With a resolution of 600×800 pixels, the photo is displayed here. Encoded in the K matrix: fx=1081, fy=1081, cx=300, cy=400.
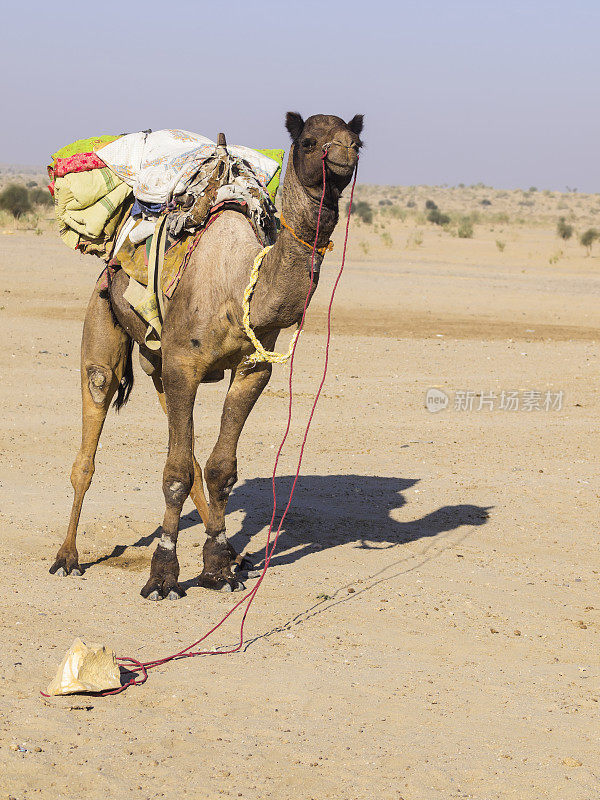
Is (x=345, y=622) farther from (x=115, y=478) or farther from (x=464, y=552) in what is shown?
(x=115, y=478)

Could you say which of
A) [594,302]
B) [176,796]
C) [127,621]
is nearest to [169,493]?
[127,621]

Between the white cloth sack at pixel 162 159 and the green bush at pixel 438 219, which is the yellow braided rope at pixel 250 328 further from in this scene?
the green bush at pixel 438 219

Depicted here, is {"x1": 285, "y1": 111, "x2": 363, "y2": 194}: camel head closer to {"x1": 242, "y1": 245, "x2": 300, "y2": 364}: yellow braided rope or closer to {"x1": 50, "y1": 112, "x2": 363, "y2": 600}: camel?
{"x1": 50, "y1": 112, "x2": 363, "y2": 600}: camel

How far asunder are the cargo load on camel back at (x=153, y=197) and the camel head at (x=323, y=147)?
3.31ft

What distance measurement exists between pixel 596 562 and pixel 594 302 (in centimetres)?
1784

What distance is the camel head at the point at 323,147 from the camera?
529 centimetres

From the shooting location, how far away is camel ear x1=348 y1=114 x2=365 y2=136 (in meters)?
5.51

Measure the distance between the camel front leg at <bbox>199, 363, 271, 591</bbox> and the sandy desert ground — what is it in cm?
22

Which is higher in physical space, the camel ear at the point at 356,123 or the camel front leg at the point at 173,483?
the camel ear at the point at 356,123

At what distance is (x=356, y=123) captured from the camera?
218 inches

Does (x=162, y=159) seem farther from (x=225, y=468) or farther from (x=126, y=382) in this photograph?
(x=225, y=468)

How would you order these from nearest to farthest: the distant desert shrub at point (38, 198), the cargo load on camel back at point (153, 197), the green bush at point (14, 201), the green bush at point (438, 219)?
the cargo load on camel back at point (153, 197) → the green bush at point (14, 201) → the distant desert shrub at point (38, 198) → the green bush at point (438, 219)

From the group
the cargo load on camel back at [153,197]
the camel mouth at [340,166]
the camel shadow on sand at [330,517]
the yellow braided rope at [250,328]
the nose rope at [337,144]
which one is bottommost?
the camel shadow on sand at [330,517]

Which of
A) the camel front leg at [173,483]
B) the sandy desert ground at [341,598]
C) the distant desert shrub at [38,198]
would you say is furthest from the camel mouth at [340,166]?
the distant desert shrub at [38,198]
